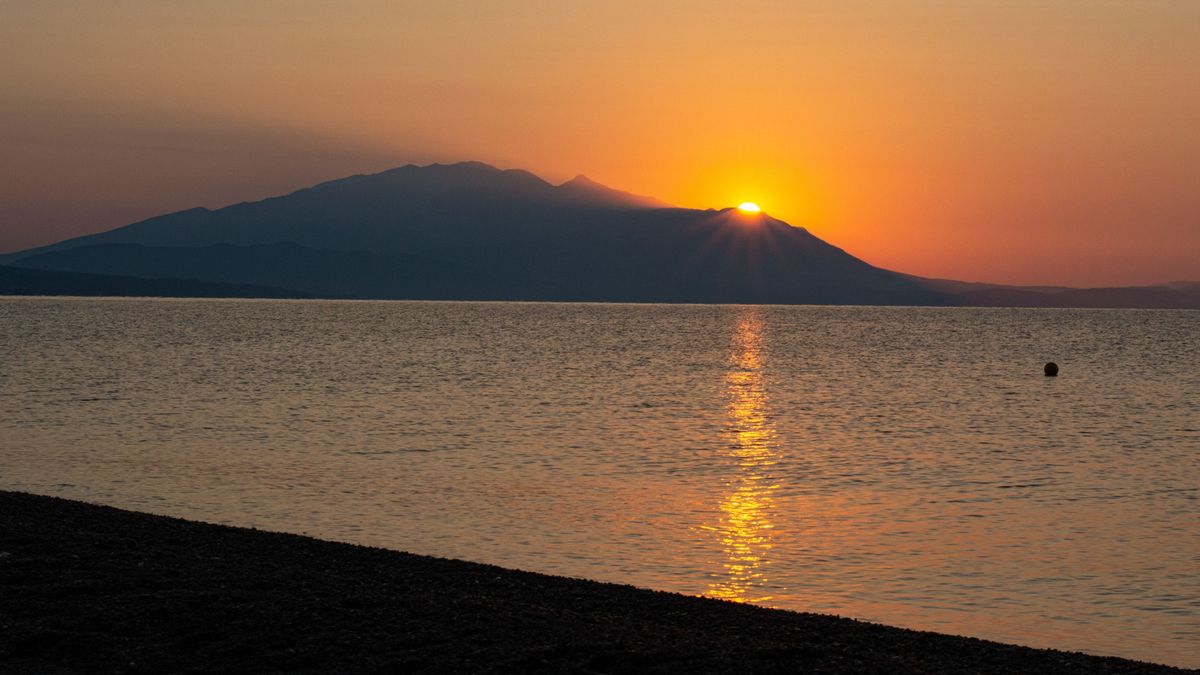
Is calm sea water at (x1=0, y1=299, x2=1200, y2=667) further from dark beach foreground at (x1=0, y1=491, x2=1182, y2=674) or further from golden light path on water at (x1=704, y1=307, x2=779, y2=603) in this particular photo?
dark beach foreground at (x1=0, y1=491, x2=1182, y2=674)

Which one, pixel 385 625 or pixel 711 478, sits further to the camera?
pixel 711 478

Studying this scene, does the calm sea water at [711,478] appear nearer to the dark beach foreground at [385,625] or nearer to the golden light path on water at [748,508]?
the golden light path on water at [748,508]

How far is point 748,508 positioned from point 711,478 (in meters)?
5.17

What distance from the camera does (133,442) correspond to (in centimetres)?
3812

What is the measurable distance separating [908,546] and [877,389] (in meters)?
52.4

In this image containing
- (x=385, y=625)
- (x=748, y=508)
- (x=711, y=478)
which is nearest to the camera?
(x=385, y=625)

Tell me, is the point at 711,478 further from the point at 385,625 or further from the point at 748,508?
the point at 385,625

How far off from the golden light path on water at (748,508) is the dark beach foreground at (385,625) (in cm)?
276

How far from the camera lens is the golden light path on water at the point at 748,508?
774 inches

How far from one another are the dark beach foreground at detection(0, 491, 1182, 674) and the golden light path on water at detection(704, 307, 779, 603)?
276 centimetres

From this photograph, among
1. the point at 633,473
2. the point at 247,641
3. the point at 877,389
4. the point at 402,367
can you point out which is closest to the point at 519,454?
the point at 633,473

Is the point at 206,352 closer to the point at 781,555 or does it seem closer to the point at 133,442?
the point at 133,442

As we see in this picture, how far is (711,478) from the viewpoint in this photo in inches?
1277

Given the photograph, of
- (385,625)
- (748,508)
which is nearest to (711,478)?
(748,508)
